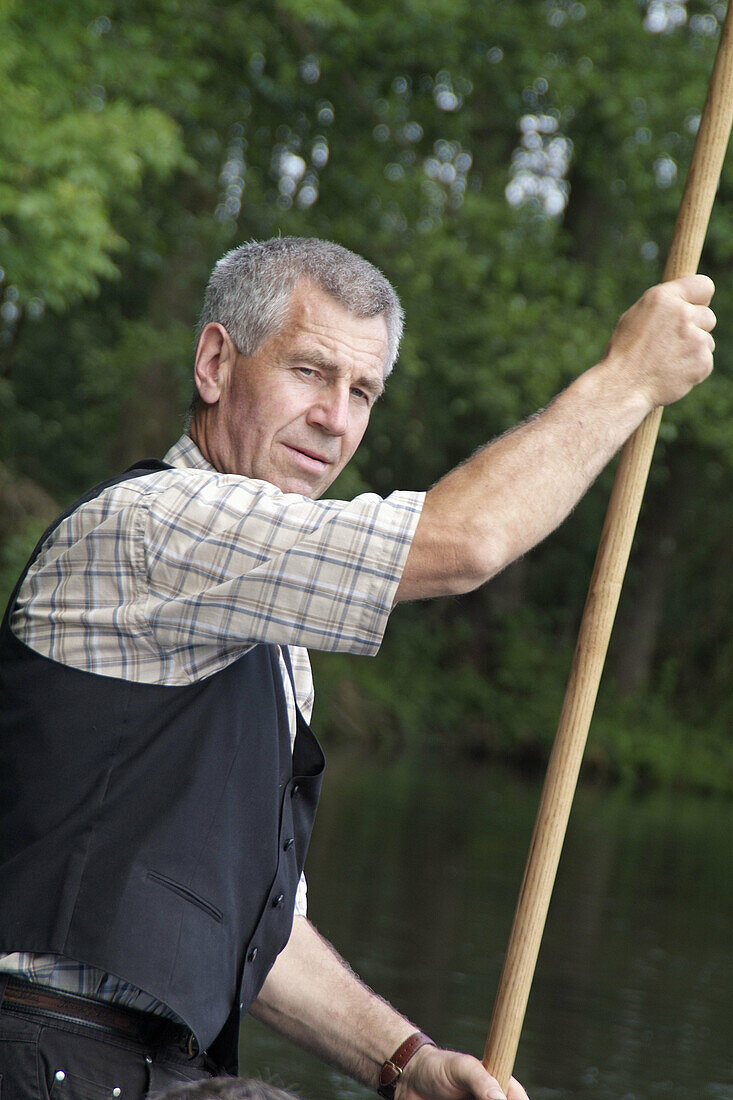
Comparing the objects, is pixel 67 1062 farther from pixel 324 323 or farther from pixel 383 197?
pixel 383 197

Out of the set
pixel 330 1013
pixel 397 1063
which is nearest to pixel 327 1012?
pixel 330 1013

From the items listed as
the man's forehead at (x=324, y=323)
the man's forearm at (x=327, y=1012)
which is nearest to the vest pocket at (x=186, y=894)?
the man's forearm at (x=327, y=1012)

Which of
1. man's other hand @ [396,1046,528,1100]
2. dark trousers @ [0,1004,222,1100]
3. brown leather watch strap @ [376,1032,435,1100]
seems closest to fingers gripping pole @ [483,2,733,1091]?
man's other hand @ [396,1046,528,1100]

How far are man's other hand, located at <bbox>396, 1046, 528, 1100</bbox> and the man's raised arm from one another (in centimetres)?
70

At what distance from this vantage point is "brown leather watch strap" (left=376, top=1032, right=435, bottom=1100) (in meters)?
2.17

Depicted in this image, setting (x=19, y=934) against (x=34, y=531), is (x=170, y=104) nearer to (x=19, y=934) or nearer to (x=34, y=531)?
(x=34, y=531)

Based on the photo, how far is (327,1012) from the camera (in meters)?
2.26

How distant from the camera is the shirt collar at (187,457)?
2100mm

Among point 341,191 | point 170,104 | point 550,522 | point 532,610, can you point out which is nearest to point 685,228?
point 550,522

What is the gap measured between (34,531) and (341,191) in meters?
4.33

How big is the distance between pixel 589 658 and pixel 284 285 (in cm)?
71

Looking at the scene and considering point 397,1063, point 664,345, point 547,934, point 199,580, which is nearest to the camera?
point 199,580

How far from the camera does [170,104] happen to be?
36.6 feet

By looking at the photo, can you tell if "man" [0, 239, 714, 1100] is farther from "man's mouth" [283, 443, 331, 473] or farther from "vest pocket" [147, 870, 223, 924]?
"man's mouth" [283, 443, 331, 473]
